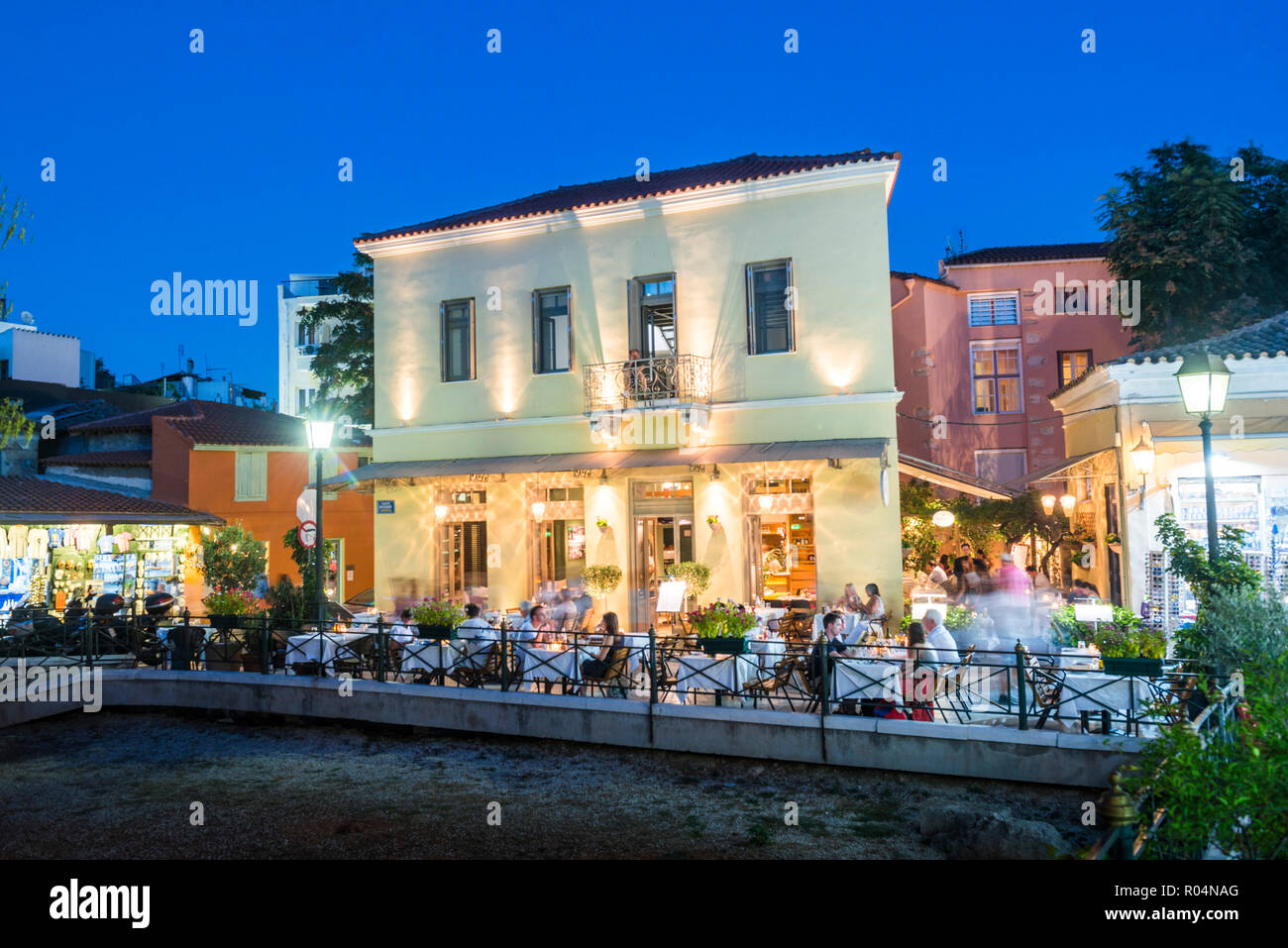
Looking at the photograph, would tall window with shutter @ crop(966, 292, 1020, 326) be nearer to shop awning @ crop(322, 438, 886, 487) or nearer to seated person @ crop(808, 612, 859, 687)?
shop awning @ crop(322, 438, 886, 487)

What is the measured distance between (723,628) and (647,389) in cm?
624

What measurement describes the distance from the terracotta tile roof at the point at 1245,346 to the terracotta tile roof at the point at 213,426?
2323 centimetres

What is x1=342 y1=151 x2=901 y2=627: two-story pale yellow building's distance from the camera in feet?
49.1

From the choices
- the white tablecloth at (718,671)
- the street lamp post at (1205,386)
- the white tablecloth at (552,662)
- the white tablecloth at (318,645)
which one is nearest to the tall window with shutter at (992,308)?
the street lamp post at (1205,386)

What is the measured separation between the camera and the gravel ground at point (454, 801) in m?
7.23

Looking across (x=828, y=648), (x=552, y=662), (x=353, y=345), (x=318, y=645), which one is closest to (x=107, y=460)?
(x=353, y=345)

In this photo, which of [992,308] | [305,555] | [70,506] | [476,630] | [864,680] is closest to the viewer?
[864,680]

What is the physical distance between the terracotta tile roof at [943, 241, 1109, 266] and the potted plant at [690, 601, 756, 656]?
58.3ft

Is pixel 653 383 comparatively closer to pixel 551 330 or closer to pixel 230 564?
pixel 551 330

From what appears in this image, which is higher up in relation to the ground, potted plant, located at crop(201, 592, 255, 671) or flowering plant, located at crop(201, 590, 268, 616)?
flowering plant, located at crop(201, 590, 268, 616)

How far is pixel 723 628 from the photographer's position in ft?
35.3

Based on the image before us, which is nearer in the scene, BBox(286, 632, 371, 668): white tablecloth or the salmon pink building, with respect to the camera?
BBox(286, 632, 371, 668): white tablecloth

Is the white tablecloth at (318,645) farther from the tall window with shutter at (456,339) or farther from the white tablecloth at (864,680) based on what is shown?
the tall window with shutter at (456,339)

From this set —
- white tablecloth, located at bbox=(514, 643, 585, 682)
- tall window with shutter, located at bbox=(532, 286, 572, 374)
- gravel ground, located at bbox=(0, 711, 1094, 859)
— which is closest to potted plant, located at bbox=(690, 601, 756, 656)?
gravel ground, located at bbox=(0, 711, 1094, 859)
